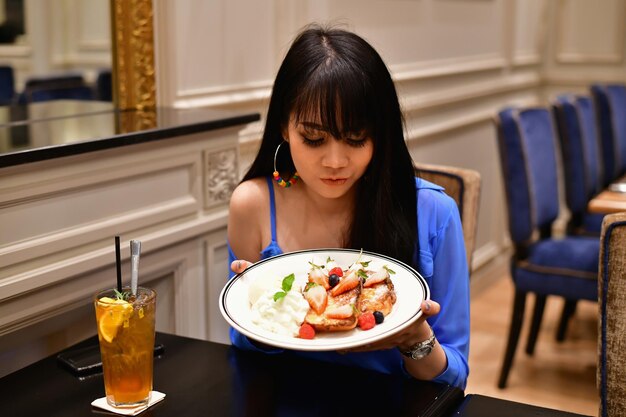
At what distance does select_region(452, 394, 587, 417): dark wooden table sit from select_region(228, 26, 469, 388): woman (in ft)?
0.42

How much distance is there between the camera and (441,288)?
4.98ft

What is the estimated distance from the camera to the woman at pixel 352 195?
54.5 inches

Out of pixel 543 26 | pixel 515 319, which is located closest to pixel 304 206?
pixel 515 319

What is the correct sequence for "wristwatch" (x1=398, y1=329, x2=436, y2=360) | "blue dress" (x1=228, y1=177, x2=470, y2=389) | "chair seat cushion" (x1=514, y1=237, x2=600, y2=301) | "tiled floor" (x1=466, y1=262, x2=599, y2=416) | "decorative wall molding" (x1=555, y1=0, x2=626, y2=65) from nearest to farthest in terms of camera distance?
1. "wristwatch" (x1=398, y1=329, x2=436, y2=360)
2. "blue dress" (x1=228, y1=177, x2=470, y2=389)
3. "chair seat cushion" (x1=514, y1=237, x2=600, y2=301)
4. "tiled floor" (x1=466, y1=262, x2=599, y2=416)
5. "decorative wall molding" (x1=555, y1=0, x2=626, y2=65)

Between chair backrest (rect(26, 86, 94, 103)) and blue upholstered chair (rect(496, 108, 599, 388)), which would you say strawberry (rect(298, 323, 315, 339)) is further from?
blue upholstered chair (rect(496, 108, 599, 388))

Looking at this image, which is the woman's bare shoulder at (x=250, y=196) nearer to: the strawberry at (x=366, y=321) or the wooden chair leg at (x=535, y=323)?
the strawberry at (x=366, y=321)

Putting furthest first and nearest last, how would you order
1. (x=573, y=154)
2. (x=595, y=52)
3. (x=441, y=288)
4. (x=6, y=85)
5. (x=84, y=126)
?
(x=595, y=52)
(x=573, y=154)
(x=6, y=85)
(x=84, y=126)
(x=441, y=288)

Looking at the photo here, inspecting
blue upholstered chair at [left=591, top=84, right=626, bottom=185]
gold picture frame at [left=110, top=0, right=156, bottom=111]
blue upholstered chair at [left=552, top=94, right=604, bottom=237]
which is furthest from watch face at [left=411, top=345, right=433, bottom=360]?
blue upholstered chair at [left=591, top=84, right=626, bottom=185]

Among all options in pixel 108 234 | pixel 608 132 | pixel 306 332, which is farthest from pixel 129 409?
pixel 608 132

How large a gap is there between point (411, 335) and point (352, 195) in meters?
0.39

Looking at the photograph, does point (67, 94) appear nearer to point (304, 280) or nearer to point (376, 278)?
point (304, 280)

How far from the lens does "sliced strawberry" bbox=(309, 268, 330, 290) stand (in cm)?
127

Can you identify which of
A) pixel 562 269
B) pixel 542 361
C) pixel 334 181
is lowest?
pixel 542 361

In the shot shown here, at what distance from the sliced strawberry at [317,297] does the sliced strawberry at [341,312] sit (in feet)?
0.07
